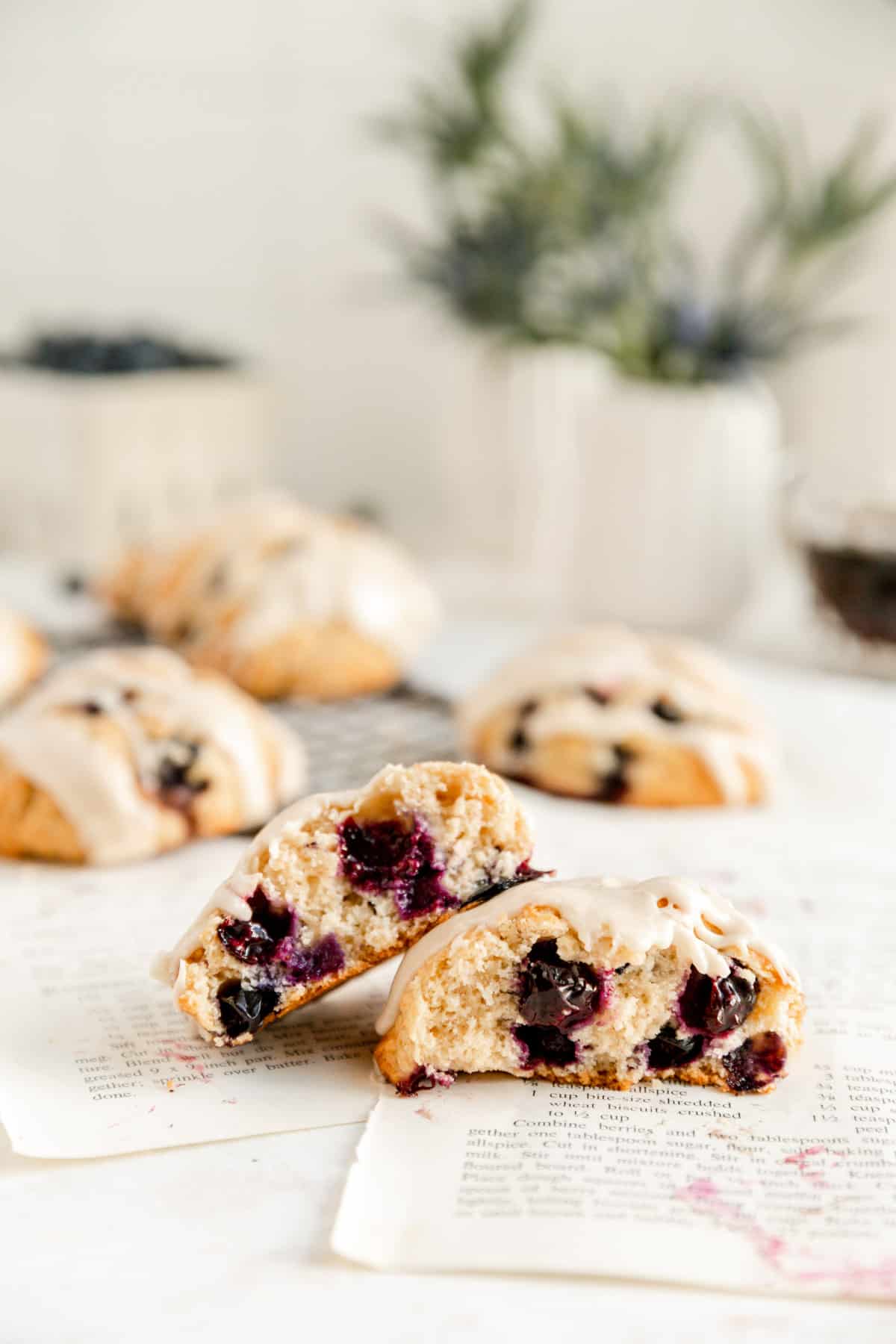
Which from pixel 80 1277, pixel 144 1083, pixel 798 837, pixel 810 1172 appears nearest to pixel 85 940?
pixel 144 1083

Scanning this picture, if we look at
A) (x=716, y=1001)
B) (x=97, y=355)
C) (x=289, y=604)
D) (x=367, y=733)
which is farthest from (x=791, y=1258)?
(x=97, y=355)

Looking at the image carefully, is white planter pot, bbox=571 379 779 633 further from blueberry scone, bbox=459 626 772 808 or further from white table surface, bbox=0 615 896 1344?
white table surface, bbox=0 615 896 1344

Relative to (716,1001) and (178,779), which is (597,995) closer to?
(716,1001)

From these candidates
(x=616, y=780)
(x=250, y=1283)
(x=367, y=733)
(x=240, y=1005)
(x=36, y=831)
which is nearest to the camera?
(x=250, y=1283)

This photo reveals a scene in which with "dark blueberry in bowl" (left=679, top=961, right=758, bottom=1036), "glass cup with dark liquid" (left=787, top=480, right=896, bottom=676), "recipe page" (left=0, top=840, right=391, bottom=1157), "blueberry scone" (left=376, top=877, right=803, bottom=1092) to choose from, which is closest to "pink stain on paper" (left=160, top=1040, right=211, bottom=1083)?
"recipe page" (left=0, top=840, right=391, bottom=1157)

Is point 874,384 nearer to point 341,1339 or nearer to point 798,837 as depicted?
point 798,837

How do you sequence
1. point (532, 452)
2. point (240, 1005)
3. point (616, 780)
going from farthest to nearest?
1. point (532, 452)
2. point (616, 780)
3. point (240, 1005)
